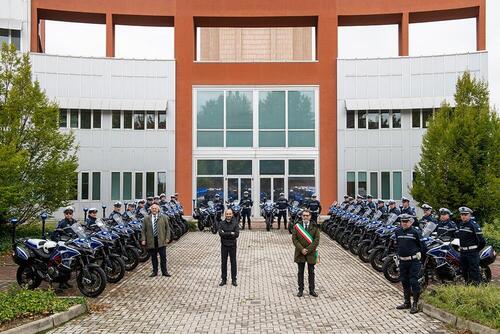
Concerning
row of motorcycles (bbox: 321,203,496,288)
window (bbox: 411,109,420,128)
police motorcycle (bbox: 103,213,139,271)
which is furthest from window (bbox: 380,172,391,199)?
police motorcycle (bbox: 103,213,139,271)

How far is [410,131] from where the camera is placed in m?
29.2

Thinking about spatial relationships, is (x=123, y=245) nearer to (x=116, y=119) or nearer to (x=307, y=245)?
(x=307, y=245)

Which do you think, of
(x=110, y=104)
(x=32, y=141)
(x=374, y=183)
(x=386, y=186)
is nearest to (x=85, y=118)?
(x=110, y=104)

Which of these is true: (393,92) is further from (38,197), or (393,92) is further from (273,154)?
(38,197)

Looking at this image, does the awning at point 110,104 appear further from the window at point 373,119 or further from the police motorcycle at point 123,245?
the police motorcycle at point 123,245

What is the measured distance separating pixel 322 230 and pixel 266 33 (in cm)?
3691

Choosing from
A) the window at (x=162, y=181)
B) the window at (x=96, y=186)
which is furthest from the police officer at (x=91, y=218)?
the window at (x=96, y=186)

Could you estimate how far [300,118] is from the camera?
29.9 m

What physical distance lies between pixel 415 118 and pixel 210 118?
37.1 feet

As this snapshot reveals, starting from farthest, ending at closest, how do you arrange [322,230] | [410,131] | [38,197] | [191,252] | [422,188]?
[410,131]
[322,230]
[422,188]
[38,197]
[191,252]

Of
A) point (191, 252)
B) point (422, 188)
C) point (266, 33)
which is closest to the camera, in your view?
point (191, 252)

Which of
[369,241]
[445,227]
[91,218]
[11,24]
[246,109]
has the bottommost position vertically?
[369,241]

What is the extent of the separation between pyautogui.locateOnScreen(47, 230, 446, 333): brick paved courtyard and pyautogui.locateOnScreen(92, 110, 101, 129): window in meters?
16.5

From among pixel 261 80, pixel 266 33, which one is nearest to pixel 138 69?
pixel 261 80
